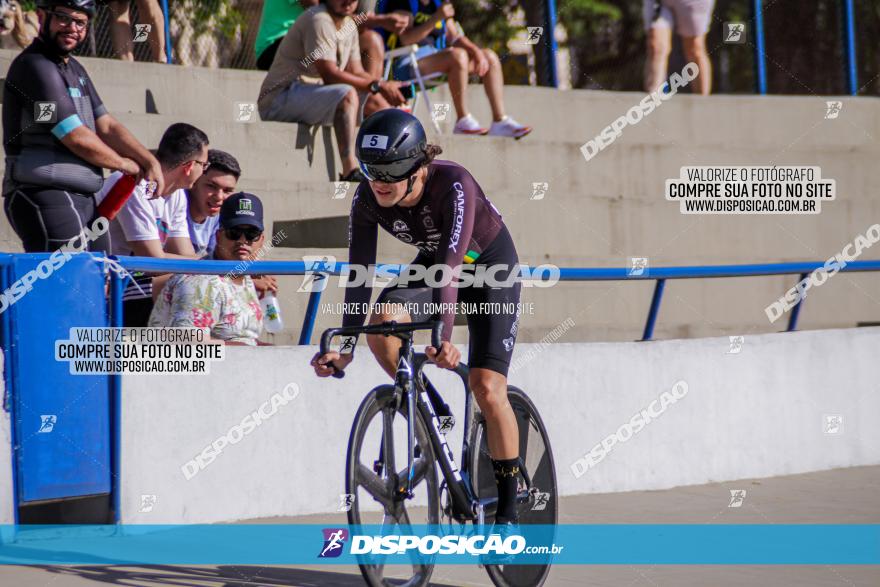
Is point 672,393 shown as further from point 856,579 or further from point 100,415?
point 100,415

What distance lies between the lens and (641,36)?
14.5 metres

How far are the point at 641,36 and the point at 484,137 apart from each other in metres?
4.87

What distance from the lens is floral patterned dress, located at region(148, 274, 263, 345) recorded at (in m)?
6.48

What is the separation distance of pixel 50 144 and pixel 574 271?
3.15m

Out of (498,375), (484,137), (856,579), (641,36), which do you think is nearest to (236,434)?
(498,375)

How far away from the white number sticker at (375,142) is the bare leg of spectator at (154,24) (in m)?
5.63

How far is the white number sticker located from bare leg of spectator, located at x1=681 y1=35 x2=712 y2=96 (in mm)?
7624

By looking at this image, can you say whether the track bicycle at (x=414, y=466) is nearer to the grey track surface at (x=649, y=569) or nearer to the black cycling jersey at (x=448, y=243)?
the black cycling jersey at (x=448, y=243)
